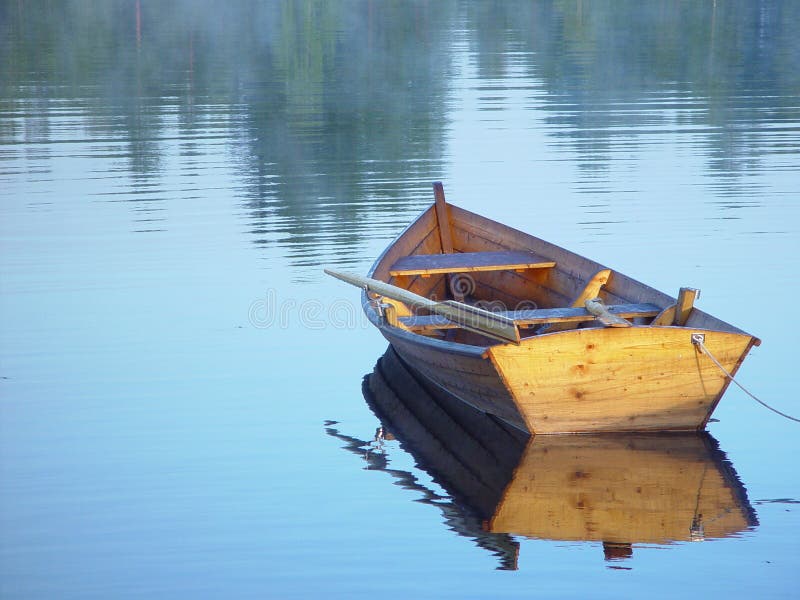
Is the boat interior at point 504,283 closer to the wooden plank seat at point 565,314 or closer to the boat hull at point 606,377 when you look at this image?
the wooden plank seat at point 565,314

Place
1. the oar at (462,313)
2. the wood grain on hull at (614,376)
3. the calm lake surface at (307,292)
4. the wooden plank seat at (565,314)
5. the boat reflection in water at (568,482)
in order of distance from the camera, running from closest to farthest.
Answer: the calm lake surface at (307,292) < the boat reflection in water at (568,482) < the wood grain on hull at (614,376) < the oar at (462,313) < the wooden plank seat at (565,314)

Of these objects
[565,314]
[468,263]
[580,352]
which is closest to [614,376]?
[580,352]

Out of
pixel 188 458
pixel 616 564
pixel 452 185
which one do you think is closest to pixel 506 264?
pixel 188 458

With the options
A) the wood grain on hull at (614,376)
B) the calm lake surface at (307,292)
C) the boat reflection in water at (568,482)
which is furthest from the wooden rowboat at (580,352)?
the calm lake surface at (307,292)

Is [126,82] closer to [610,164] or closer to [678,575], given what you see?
[610,164]

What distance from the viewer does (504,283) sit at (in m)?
11.7

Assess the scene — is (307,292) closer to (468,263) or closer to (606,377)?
(468,263)

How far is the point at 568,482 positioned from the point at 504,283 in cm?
381

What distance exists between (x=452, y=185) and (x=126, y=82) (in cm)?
1670

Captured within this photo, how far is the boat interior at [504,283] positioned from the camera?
31.2ft

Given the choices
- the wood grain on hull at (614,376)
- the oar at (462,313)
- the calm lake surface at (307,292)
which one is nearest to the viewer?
the calm lake surface at (307,292)

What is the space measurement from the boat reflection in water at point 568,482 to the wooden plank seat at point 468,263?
1786 millimetres

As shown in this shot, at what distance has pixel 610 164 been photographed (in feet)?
66.8

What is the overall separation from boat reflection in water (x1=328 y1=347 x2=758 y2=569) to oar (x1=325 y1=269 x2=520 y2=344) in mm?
783
